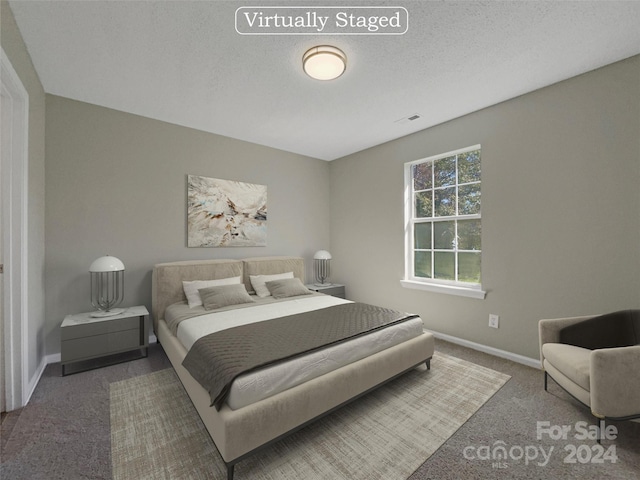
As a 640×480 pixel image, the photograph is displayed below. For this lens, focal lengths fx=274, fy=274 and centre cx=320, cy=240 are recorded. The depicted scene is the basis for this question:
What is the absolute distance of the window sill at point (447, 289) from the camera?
307cm

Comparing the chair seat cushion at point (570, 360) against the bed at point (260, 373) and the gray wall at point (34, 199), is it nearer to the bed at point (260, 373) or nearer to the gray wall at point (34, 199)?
the bed at point (260, 373)

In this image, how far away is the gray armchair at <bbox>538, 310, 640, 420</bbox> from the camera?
1.63 metres

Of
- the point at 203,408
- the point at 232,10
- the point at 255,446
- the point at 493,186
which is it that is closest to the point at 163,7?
the point at 232,10

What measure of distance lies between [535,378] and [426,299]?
1345mm

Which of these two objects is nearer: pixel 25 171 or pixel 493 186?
pixel 25 171

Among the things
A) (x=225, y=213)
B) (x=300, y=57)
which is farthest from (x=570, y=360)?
(x=225, y=213)

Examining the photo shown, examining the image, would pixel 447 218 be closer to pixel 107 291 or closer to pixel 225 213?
pixel 225 213

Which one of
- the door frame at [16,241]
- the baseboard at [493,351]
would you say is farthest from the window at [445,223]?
the door frame at [16,241]

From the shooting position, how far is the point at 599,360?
1.64 meters

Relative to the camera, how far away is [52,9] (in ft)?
5.72

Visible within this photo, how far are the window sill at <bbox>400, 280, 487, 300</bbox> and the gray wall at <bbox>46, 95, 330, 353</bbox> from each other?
2254mm

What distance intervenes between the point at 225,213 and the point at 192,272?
3.11 feet

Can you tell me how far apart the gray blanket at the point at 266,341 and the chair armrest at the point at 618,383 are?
1279 millimetres

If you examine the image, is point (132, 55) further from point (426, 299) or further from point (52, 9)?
point (426, 299)
